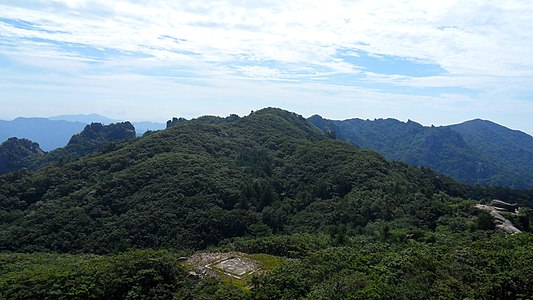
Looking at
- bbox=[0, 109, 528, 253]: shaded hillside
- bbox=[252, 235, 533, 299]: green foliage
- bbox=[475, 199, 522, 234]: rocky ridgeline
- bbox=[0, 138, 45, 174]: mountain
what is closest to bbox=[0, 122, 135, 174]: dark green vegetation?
bbox=[0, 138, 45, 174]: mountain

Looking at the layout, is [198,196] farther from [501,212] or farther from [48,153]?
[48,153]

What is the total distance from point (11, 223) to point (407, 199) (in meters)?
49.8

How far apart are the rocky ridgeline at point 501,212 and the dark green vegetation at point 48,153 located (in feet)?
264

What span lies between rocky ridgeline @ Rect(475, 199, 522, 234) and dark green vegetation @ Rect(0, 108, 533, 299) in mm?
1857

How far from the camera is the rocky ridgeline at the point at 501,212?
122ft

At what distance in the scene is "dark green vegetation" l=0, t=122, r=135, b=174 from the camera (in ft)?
350

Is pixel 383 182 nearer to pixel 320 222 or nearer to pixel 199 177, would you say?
pixel 320 222

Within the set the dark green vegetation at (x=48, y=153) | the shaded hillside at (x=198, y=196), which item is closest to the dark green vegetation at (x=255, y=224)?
the shaded hillside at (x=198, y=196)

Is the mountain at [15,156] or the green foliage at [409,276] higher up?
the green foliage at [409,276]

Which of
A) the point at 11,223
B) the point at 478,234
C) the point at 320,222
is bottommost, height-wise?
the point at 11,223

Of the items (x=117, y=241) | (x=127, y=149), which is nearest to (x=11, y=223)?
(x=117, y=241)

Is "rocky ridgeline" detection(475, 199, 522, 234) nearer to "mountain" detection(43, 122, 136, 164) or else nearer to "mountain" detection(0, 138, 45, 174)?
"mountain" detection(43, 122, 136, 164)

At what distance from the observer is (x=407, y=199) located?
48875mm

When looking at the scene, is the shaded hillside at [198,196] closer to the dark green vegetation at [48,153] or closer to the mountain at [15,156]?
the dark green vegetation at [48,153]
